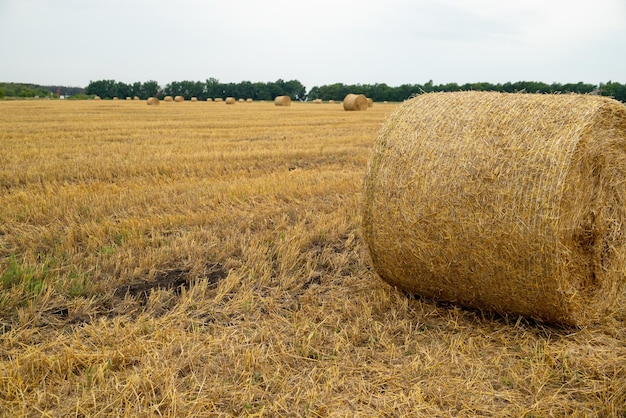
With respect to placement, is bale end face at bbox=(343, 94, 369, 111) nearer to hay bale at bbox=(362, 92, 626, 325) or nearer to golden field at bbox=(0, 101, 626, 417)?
golden field at bbox=(0, 101, 626, 417)

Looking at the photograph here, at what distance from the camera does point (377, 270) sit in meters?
4.20

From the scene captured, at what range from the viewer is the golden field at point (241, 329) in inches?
108

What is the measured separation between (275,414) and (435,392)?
2.98ft

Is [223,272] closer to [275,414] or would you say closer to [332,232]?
[332,232]

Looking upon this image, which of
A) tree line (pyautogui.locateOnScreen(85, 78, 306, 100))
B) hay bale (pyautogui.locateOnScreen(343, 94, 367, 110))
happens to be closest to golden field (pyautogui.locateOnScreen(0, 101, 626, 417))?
hay bale (pyautogui.locateOnScreen(343, 94, 367, 110))

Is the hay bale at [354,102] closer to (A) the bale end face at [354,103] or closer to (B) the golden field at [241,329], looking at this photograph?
(A) the bale end face at [354,103]

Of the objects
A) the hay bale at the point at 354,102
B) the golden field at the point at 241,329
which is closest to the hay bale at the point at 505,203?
the golden field at the point at 241,329

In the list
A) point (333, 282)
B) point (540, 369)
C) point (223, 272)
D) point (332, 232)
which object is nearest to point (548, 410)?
point (540, 369)

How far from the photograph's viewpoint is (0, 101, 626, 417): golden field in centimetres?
276

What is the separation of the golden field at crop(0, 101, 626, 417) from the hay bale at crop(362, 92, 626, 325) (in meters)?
0.31

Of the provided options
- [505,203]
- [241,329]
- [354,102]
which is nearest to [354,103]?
[354,102]

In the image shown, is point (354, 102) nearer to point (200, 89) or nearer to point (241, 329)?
point (241, 329)

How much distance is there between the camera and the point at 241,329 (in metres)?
3.57

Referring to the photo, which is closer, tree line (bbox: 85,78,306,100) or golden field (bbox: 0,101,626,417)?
golden field (bbox: 0,101,626,417)
